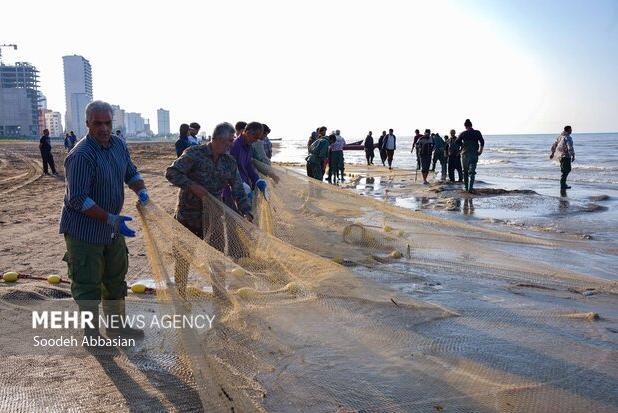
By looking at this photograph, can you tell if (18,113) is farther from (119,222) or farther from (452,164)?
(119,222)

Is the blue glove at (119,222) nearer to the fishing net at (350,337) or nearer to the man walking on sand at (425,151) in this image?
the fishing net at (350,337)

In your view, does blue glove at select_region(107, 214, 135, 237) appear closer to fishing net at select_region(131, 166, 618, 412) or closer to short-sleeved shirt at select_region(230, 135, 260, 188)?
fishing net at select_region(131, 166, 618, 412)

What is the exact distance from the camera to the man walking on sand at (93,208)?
2996mm

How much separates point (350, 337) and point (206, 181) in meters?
1.67

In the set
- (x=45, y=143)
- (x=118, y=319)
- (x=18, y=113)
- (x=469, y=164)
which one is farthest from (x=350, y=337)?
(x=18, y=113)

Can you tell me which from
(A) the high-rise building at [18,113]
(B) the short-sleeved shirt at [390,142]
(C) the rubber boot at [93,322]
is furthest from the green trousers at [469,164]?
(A) the high-rise building at [18,113]

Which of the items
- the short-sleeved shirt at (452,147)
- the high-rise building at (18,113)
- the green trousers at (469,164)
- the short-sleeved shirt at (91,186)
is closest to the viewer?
the short-sleeved shirt at (91,186)

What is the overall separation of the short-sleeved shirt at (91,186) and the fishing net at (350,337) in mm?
285

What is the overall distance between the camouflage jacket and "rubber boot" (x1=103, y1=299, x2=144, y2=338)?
2.91ft

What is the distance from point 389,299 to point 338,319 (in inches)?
18.3

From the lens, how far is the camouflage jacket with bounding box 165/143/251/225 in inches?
156

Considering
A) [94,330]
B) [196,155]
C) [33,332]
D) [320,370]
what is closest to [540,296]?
[320,370]

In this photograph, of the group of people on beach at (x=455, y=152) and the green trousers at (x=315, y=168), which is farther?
the group of people on beach at (x=455, y=152)

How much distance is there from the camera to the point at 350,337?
3223 millimetres
